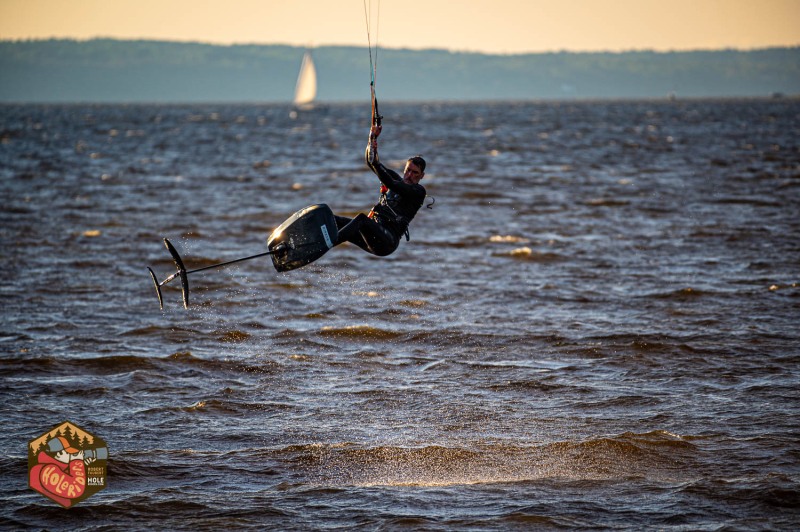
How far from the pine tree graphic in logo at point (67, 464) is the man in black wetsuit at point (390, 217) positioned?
3.60 metres

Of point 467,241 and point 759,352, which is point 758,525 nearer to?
point 759,352

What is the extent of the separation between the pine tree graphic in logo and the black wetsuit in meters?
3.60

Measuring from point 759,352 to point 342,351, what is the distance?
6029mm

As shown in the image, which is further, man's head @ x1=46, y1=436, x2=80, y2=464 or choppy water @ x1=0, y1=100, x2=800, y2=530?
man's head @ x1=46, y1=436, x2=80, y2=464

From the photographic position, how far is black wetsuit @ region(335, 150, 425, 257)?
1177cm

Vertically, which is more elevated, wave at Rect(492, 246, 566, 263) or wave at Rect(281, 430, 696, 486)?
wave at Rect(492, 246, 566, 263)

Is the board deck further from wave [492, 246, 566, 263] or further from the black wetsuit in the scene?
wave [492, 246, 566, 263]

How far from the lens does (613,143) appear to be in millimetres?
72188

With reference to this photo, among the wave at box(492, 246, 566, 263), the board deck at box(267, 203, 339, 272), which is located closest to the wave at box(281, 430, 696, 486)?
the board deck at box(267, 203, 339, 272)

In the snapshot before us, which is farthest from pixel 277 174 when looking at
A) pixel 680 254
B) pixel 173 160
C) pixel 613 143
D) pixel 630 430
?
pixel 630 430

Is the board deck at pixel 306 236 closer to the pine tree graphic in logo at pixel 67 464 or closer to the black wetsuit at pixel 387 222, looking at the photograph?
the black wetsuit at pixel 387 222

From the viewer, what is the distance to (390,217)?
39.4ft

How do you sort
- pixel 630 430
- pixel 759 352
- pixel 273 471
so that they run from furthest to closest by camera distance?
pixel 759 352 → pixel 630 430 → pixel 273 471

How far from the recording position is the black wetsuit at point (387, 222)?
464 inches
